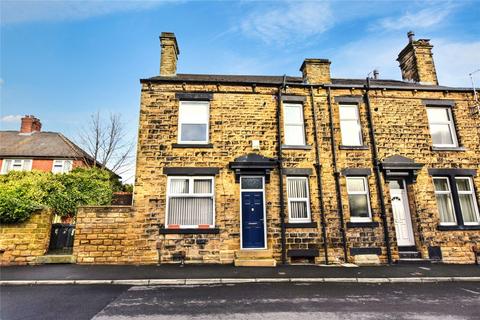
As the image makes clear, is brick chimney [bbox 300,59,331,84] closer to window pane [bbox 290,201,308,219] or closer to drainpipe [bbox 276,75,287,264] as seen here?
drainpipe [bbox 276,75,287,264]

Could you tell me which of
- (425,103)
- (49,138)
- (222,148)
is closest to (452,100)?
(425,103)

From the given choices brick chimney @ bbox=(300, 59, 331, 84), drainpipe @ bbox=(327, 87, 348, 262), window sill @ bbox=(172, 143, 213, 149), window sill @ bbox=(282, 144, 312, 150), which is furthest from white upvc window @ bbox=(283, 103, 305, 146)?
window sill @ bbox=(172, 143, 213, 149)

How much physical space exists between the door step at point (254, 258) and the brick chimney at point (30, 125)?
2991 centimetres

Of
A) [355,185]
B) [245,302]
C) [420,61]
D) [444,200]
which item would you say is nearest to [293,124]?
[355,185]

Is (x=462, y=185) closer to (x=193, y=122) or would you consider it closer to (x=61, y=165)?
(x=193, y=122)

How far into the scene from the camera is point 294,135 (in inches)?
435

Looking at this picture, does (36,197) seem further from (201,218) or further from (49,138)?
(49,138)

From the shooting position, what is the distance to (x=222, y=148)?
34.2 ft

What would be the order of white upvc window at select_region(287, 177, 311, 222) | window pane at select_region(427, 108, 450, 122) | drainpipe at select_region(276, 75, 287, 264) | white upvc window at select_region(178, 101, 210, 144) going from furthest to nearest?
window pane at select_region(427, 108, 450, 122) → white upvc window at select_region(178, 101, 210, 144) → white upvc window at select_region(287, 177, 311, 222) → drainpipe at select_region(276, 75, 287, 264)

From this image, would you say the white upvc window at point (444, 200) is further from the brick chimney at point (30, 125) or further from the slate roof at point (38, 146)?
the brick chimney at point (30, 125)

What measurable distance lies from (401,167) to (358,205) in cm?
235

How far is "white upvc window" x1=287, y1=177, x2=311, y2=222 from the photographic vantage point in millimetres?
10102

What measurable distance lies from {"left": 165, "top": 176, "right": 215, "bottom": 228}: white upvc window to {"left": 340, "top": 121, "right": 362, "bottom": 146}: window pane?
605 cm

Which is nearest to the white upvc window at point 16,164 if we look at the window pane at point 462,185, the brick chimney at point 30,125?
the brick chimney at point 30,125
